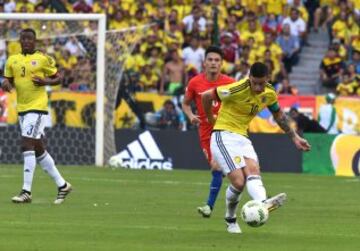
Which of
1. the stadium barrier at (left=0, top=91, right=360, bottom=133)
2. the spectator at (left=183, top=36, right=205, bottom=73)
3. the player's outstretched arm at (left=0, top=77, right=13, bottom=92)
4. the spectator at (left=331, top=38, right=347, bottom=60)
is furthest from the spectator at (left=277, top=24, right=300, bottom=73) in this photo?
the player's outstretched arm at (left=0, top=77, right=13, bottom=92)

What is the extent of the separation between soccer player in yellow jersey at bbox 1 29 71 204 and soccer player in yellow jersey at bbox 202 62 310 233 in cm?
421

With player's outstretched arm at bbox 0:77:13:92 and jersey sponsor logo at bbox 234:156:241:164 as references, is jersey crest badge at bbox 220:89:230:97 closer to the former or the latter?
jersey sponsor logo at bbox 234:156:241:164

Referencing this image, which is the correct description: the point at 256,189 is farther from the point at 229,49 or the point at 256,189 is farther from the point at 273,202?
the point at 229,49

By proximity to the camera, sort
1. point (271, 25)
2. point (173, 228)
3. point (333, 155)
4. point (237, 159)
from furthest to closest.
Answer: point (271, 25) < point (333, 155) < point (173, 228) < point (237, 159)

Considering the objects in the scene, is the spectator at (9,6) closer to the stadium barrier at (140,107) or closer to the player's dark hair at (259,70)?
the stadium barrier at (140,107)

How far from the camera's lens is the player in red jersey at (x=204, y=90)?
1510 cm

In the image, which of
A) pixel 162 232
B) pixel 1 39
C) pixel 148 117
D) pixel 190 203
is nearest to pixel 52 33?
pixel 1 39

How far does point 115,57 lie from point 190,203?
11.5 metres

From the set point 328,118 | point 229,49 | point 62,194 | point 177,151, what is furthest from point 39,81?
point 229,49

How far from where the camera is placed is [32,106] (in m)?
16.8

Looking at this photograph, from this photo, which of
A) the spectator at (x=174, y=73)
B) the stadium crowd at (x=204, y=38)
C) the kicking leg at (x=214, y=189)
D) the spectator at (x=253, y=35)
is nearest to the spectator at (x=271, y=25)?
the stadium crowd at (x=204, y=38)

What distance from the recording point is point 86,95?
28375 millimetres

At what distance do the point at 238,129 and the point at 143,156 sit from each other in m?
14.4

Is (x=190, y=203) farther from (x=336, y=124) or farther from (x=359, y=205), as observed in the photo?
(x=336, y=124)
